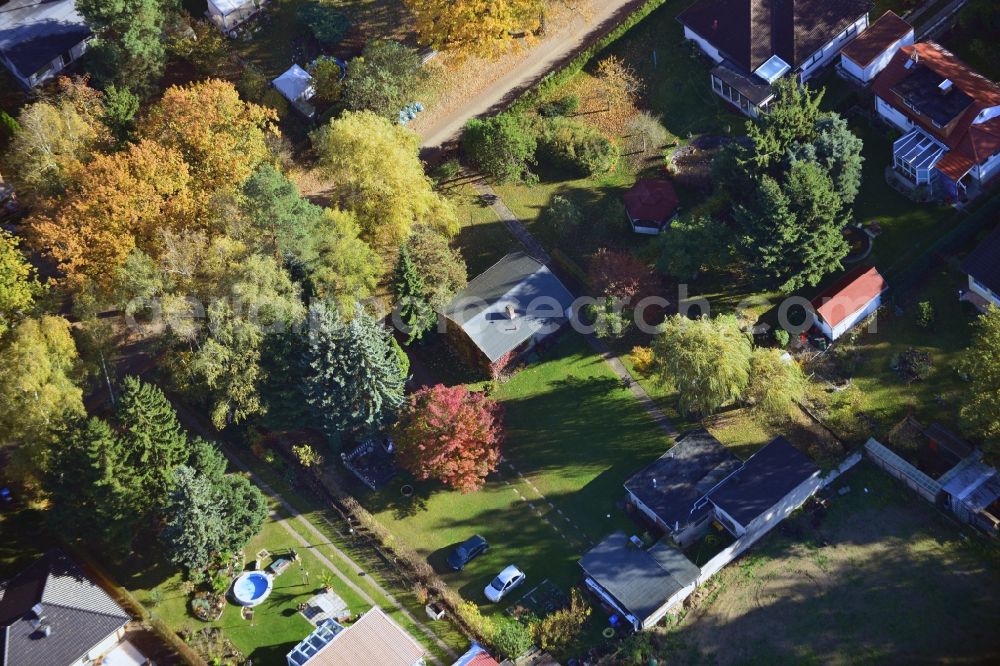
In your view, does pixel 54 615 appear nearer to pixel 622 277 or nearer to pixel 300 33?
pixel 622 277

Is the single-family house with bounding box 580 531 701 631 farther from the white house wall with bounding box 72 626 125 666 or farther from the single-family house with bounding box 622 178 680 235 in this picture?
the white house wall with bounding box 72 626 125 666

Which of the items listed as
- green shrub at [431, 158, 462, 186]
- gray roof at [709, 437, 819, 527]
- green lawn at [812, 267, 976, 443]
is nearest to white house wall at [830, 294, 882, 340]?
green lawn at [812, 267, 976, 443]

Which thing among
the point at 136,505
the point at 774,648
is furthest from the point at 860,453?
the point at 136,505

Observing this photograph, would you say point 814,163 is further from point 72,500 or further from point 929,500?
point 72,500

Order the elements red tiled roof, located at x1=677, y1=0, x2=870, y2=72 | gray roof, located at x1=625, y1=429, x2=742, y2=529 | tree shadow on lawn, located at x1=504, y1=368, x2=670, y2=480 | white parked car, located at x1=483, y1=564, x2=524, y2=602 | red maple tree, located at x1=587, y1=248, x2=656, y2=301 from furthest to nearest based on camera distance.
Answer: red tiled roof, located at x1=677, y1=0, x2=870, y2=72, red maple tree, located at x1=587, y1=248, x2=656, y2=301, tree shadow on lawn, located at x1=504, y1=368, x2=670, y2=480, gray roof, located at x1=625, y1=429, x2=742, y2=529, white parked car, located at x1=483, y1=564, x2=524, y2=602

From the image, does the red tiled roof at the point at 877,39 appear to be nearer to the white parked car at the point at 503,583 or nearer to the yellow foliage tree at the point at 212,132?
the yellow foliage tree at the point at 212,132

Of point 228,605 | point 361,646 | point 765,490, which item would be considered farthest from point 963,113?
point 228,605

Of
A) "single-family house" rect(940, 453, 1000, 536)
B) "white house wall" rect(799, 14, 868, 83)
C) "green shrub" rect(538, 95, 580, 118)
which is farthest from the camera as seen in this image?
"green shrub" rect(538, 95, 580, 118)
